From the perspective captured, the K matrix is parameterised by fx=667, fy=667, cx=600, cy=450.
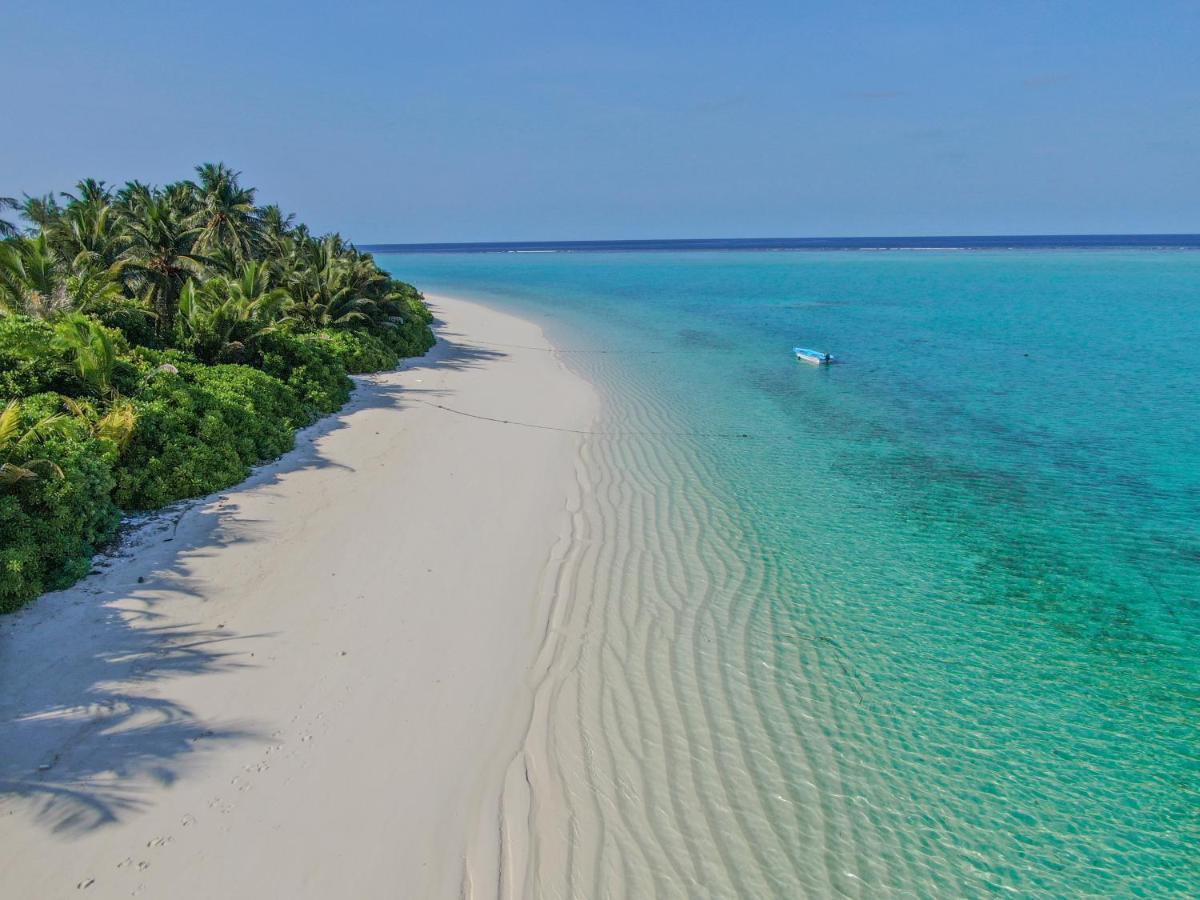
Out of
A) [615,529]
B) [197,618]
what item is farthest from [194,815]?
[615,529]

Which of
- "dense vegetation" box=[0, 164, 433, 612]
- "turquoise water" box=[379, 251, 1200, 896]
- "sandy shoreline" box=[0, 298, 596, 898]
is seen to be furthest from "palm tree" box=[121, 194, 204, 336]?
"turquoise water" box=[379, 251, 1200, 896]

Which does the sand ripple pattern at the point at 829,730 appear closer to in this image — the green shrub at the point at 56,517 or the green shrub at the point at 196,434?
the green shrub at the point at 56,517

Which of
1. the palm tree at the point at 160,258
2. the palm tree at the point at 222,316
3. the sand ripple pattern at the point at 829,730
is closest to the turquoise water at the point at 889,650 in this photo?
the sand ripple pattern at the point at 829,730

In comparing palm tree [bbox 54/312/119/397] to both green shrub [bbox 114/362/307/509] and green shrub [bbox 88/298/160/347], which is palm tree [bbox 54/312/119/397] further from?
green shrub [bbox 88/298/160/347]

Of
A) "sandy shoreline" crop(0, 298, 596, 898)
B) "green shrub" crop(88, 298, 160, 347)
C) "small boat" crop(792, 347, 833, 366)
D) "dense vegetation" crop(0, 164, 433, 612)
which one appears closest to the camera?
"sandy shoreline" crop(0, 298, 596, 898)

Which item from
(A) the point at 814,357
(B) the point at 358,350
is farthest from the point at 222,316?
(A) the point at 814,357

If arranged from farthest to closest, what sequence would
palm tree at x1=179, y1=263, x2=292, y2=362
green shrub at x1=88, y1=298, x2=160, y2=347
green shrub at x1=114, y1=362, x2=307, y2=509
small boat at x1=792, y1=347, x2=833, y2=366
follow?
small boat at x1=792, y1=347, x2=833, y2=366
palm tree at x1=179, y1=263, x2=292, y2=362
green shrub at x1=88, y1=298, x2=160, y2=347
green shrub at x1=114, y1=362, x2=307, y2=509

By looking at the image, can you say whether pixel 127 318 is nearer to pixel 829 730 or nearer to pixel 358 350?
pixel 358 350
